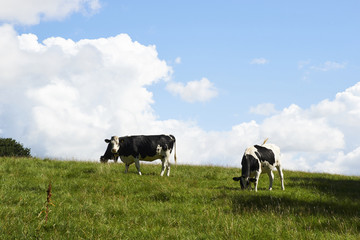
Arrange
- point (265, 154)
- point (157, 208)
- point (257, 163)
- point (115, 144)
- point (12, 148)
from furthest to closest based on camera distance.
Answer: point (12, 148) < point (115, 144) < point (265, 154) < point (257, 163) < point (157, 208)

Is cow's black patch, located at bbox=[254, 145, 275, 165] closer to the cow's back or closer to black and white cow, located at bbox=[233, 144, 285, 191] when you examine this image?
black and white cow, located at bbox=[233, 144, 285, 191]

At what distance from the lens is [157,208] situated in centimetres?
997

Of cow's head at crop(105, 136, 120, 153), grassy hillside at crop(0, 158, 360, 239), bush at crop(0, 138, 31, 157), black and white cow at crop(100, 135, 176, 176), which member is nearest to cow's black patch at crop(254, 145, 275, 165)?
grassy hillside at crop(0, 158, 360, 239)

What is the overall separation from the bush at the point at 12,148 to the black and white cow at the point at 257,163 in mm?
21933

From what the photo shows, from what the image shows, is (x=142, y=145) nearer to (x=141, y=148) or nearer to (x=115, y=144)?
(x=141, y=148)

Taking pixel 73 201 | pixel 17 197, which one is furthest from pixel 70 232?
pixel 17 197

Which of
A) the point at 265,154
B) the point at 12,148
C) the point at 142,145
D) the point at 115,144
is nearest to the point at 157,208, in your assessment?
the point at 265,154

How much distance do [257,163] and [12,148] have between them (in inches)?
933

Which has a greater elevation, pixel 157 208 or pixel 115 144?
pixel 115 144

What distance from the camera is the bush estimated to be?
30.3 m

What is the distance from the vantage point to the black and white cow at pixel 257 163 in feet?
46.5

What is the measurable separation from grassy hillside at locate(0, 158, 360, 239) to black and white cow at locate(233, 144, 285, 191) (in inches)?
39.8

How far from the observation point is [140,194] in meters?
12.2

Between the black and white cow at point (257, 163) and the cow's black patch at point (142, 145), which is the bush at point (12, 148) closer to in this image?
the cow's black patch at point (142, 145)
